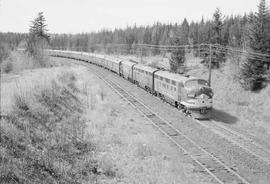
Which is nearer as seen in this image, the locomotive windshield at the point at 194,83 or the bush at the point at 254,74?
the locomotive windshield at the point at 194,83

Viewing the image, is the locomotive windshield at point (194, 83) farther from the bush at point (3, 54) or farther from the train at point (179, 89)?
the bush at point (3, 54)

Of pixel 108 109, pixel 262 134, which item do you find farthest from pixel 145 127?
pixel 262 134

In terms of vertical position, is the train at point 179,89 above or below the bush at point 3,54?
below

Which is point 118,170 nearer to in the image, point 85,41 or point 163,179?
point 163,179

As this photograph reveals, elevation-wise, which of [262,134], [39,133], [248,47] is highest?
[248,47]

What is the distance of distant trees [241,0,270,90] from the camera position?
38.1 metres

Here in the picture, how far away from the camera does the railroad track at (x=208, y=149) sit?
15111 millimetres

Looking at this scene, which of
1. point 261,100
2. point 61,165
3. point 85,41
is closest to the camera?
point 61,165

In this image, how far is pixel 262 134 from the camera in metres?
23.6

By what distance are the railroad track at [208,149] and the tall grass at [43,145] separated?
18.3 ft

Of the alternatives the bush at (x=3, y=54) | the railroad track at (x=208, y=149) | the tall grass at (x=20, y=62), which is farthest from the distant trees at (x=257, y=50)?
the bush at (x=3, y=54)

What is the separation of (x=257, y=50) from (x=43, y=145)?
102ft

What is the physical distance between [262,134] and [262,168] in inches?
319

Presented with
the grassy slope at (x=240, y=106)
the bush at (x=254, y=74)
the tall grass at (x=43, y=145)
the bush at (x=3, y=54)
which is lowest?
the grassy slope at (x=240, y=106)
